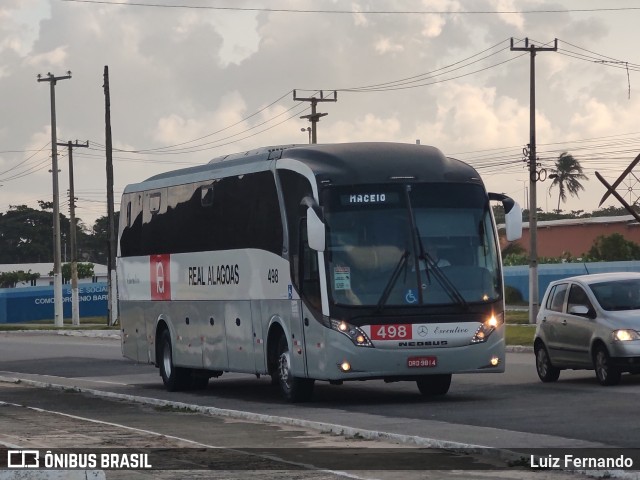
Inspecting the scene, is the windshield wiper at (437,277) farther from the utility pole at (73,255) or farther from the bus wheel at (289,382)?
the utility pole at (73,255)

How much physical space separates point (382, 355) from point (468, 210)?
2.57 metres

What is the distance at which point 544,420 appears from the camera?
16938 mm

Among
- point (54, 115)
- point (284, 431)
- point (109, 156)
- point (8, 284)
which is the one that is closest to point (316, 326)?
point (284, 431)

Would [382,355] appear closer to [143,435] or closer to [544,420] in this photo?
[544,420]

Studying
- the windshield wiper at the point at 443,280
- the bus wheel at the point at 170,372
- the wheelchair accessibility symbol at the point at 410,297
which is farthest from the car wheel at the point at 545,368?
the bus wheel at the point at 170,372

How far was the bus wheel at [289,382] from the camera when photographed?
2158 centimetres

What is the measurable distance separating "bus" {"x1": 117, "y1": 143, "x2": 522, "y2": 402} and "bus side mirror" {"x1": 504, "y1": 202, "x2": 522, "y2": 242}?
3 centimetres

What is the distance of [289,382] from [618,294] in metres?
5.33

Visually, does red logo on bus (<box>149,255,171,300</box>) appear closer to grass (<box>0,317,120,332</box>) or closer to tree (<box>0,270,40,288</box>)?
grass (<box>0,317,120,332</box>)

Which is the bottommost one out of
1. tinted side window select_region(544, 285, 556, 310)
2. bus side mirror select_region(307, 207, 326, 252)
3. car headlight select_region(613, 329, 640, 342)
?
car headlight select_region(613, 329, 640, 342)

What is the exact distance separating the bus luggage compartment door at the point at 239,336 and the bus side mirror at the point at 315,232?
347 centimetres

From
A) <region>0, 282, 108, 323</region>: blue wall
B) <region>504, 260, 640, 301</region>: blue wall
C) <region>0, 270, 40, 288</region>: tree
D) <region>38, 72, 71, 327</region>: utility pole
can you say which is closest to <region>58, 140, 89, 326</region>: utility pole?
<region>38, 72, 71, 327</region>: utility pole

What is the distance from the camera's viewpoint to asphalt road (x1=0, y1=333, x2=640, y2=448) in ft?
50.2

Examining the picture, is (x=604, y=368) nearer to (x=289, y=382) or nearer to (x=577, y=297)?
(x=577, y=297)
